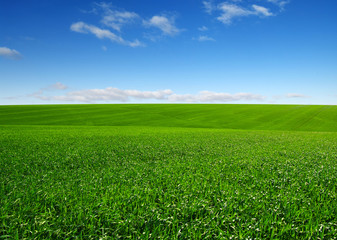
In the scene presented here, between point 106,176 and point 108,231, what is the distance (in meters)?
4.24

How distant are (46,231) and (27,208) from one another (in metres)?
1.40

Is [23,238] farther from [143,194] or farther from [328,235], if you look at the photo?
[328,235]

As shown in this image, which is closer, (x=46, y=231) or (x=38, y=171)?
(x=46, y=231)

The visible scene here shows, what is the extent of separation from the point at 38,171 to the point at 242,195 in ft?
30.0

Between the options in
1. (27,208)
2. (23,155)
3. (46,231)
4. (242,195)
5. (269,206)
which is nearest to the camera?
(46,231)

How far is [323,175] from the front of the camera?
8656 mm

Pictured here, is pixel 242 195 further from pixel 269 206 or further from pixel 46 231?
pixel 46 231

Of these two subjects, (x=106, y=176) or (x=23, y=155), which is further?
(x=23, y=155)

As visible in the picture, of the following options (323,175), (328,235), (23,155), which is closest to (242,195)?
(328,235)

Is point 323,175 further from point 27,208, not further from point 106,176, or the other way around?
point 27,208

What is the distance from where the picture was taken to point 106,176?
27.2 feet

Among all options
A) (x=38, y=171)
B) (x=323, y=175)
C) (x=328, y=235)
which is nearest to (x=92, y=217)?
(x=328, y=235)

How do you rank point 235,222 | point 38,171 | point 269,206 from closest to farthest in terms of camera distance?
point 235,222
point 269,206
point 38,171

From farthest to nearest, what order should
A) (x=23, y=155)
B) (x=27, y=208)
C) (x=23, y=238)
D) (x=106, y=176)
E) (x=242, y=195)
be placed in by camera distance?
(x=23, y=155) → (x=106, y=176) → (x=242, y=195) → (x=27, y=208) → (x=23, y=238)
